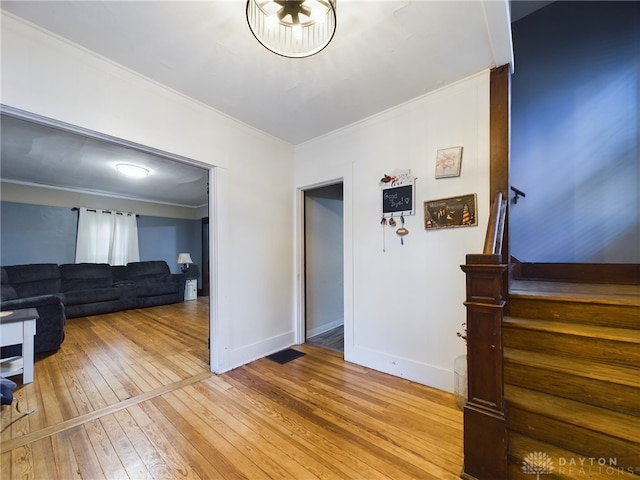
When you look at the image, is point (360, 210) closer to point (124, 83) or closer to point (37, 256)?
point (124, 83)

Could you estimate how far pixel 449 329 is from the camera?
2.14 metres

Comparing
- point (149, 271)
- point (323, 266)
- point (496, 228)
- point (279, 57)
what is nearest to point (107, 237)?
point (149, 271)

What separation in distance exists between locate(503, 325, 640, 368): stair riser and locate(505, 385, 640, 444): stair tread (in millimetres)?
279

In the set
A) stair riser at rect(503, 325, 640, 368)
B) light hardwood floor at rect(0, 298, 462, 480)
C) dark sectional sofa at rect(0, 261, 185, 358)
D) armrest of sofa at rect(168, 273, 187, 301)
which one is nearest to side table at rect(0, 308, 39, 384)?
light hardwood floor at rect(0, 298, 462, 480)

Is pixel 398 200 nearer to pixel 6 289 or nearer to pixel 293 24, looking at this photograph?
pixel 293 24

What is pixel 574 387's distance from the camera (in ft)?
4.37

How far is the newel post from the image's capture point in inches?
47.5

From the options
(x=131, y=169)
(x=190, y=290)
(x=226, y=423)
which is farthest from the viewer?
(x=190, y=290)

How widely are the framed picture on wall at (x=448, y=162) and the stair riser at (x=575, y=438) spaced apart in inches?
66.0

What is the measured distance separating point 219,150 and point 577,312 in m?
3.20

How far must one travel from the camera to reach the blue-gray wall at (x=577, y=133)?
2.32 metres

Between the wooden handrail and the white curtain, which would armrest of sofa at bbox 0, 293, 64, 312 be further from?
the wooden handrail

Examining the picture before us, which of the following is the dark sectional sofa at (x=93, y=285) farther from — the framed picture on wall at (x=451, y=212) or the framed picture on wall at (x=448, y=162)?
the framed picture on wall at (x=448, y=162)

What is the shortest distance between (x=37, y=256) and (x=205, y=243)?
3310 millimetres
